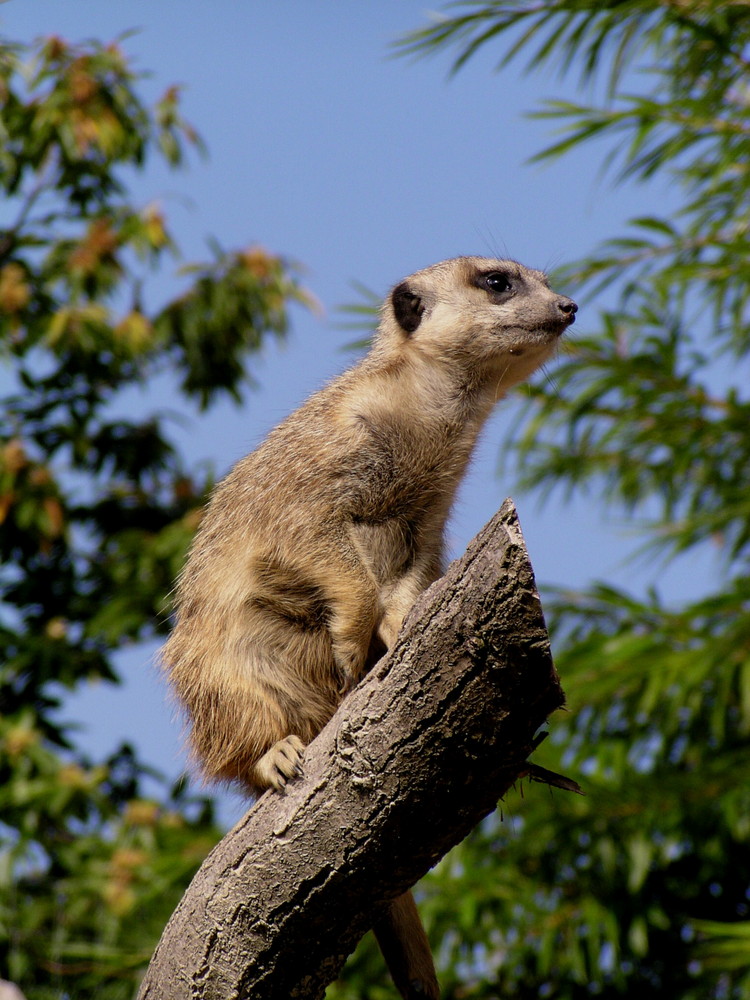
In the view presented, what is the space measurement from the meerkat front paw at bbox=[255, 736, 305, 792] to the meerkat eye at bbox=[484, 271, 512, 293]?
152 cm

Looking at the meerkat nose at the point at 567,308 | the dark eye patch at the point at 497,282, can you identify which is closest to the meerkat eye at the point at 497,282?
the dark eye patch at the point at 497,282

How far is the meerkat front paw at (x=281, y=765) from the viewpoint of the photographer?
2.38m

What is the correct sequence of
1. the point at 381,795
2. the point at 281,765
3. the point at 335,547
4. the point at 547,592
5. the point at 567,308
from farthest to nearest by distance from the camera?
the point at 547,592
the point at 567,308
the point at 335,547
the point at 281,765
the point at 381,795

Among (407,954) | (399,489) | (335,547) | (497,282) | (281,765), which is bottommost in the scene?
(407,954)

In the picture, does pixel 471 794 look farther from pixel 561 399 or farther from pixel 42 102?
pixel 42 102

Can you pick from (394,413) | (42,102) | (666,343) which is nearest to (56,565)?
(42,102)

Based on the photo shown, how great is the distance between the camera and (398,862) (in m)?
2.13

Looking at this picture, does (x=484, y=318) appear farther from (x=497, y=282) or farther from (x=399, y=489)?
(x=399, y=489)

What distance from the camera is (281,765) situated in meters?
2.39

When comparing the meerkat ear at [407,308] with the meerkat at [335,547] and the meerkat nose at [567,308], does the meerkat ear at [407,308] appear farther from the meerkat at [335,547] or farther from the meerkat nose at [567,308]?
the meerkat nose at [567,308]

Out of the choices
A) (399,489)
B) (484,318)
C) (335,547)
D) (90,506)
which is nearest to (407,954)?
(335,547)

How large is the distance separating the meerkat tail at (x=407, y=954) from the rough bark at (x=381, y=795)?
0.78ft

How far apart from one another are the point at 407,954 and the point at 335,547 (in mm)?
955

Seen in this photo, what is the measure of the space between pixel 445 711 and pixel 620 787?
4284 millimetres
